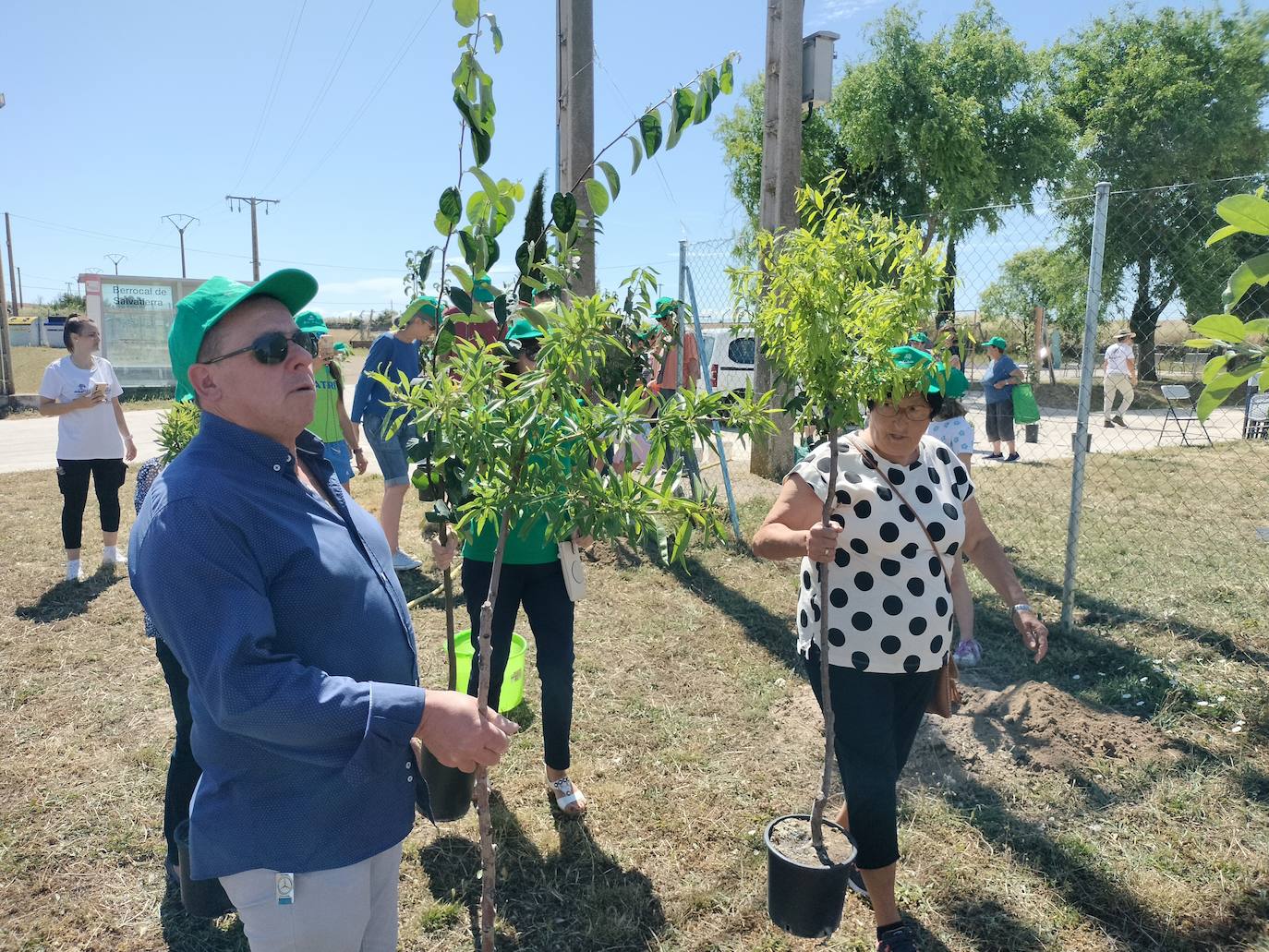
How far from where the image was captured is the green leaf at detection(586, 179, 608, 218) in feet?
5.14

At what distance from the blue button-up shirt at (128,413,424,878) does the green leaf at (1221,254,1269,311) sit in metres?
1.64

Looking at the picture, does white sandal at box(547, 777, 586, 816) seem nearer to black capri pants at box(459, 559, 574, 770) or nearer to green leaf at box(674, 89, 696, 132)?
black capri pants at box(459, 559, 574, 770)

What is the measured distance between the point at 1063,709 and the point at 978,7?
67.5ft

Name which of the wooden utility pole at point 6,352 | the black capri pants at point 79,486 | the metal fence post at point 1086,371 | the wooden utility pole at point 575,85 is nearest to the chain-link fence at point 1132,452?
the metal fence post at point 1086,371

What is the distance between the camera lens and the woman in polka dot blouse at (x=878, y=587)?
92.4 inches

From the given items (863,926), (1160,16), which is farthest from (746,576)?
(1160,16)

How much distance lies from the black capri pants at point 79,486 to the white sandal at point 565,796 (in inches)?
169

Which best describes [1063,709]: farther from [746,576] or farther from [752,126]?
[752,126]

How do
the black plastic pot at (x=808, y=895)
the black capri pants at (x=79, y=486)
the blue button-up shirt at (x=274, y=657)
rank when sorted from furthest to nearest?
the black capri pants at (x=79, y=486) → the black plastic pot at (x=808, y=895) → the blue button-up shirt at (x=274, y=657)

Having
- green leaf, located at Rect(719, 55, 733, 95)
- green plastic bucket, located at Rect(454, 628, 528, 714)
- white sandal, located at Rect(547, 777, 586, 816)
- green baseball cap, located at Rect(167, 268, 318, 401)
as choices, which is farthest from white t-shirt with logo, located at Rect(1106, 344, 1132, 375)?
green baseball cap, located at Rect(167, 268, 318, 401)

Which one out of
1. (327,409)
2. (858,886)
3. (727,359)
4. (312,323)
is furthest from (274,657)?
(727,359)

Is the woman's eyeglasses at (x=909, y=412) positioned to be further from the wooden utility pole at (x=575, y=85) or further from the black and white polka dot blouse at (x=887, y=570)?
the wooden utility pole at (x=575, y=85)

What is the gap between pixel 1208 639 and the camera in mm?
4715

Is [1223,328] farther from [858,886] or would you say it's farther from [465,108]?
[858,886]
